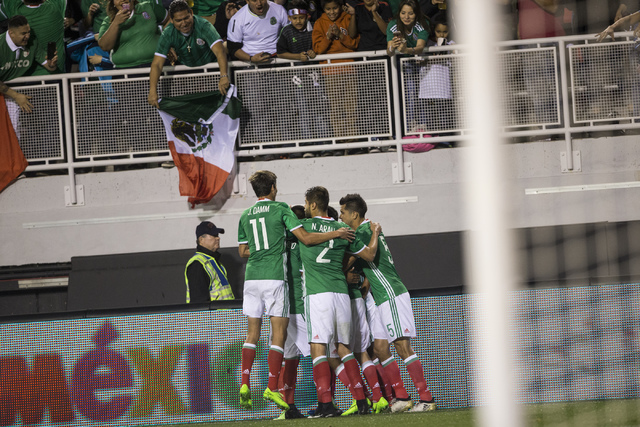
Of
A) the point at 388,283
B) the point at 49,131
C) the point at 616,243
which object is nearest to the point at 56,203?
the point at 49,131

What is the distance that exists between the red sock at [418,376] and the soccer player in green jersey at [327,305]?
0.45m

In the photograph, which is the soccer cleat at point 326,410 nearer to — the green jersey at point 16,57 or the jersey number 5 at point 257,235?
the jersey number 5 at point 257,235

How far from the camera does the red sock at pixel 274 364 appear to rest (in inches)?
241

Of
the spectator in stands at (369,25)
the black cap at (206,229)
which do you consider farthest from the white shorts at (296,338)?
the spectator in stands at (369,25)

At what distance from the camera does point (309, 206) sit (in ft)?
20.8

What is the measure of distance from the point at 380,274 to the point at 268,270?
99 cm

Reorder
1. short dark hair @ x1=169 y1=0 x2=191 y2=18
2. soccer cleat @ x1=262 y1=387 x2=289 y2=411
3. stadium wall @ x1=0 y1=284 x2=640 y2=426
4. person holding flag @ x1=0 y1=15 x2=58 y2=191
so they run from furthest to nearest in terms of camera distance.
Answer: person holding flag @ x1=0 y1=15 x2=58 y2=191
short dark hair @ x1=169 y1=0 x2=191 y2=18
stadium wall @ x1=0 y1=284 x2=640 y2=426
soccer cleat @ x1=262 y1=387 x2=289 y2=411

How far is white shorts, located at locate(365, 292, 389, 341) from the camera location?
21.2 feet

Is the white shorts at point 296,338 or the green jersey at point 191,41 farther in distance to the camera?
the green jersey at point 191,41

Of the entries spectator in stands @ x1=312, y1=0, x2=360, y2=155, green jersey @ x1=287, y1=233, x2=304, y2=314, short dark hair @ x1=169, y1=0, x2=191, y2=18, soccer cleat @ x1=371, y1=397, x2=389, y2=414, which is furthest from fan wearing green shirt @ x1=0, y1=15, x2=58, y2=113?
soccer cleat @ x1=371, y1=397, x2=389, y2=414

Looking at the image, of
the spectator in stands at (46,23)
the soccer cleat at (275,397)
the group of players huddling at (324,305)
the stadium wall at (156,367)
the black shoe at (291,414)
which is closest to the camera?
the soccer cleat at (275,397)

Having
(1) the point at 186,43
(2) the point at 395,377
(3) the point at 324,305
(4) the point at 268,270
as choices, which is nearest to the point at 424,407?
(2) the point at 395,377

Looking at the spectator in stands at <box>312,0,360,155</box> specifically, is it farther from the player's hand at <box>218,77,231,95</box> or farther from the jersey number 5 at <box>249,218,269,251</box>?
the jersey number 5 at <box>249,218,269,251</box>

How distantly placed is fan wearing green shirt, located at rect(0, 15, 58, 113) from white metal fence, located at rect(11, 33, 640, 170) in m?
0.13
